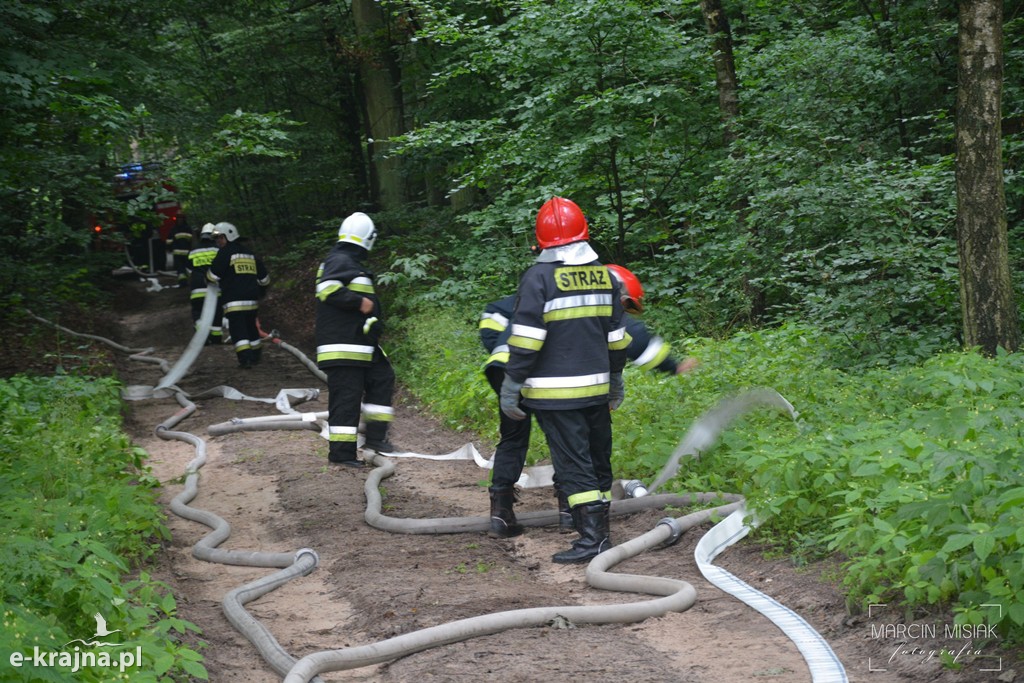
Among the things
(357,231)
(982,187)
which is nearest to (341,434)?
(357,231)

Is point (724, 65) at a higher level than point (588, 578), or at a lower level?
higher

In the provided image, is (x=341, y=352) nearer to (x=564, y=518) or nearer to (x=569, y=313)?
(x=564, y=518)

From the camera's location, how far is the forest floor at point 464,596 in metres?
3.93

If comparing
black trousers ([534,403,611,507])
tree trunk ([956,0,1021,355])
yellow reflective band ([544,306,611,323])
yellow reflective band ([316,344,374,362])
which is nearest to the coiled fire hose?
black trousers ([534,403,611,507])

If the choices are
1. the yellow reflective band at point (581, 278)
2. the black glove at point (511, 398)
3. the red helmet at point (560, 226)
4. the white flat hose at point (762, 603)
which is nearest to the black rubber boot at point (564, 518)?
the black glove at point (511, 398)

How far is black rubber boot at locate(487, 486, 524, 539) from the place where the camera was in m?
6.27

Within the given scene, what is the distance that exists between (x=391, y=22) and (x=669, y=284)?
8750mm

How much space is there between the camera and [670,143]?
1218 cm

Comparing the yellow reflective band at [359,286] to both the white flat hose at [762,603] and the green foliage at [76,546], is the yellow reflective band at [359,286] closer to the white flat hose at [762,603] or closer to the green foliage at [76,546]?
the green foliage at [76,546]

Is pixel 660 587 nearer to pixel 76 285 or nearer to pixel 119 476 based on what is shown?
pixel 119 476

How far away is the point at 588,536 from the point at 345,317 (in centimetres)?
349

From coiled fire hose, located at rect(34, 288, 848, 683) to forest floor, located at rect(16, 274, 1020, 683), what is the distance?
0.05 metres

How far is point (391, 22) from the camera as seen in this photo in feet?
57.9

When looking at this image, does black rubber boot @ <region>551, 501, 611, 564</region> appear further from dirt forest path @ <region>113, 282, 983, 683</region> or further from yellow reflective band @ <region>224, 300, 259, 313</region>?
yellow reflective band @ <region>224, 300, 259, 313</region>
